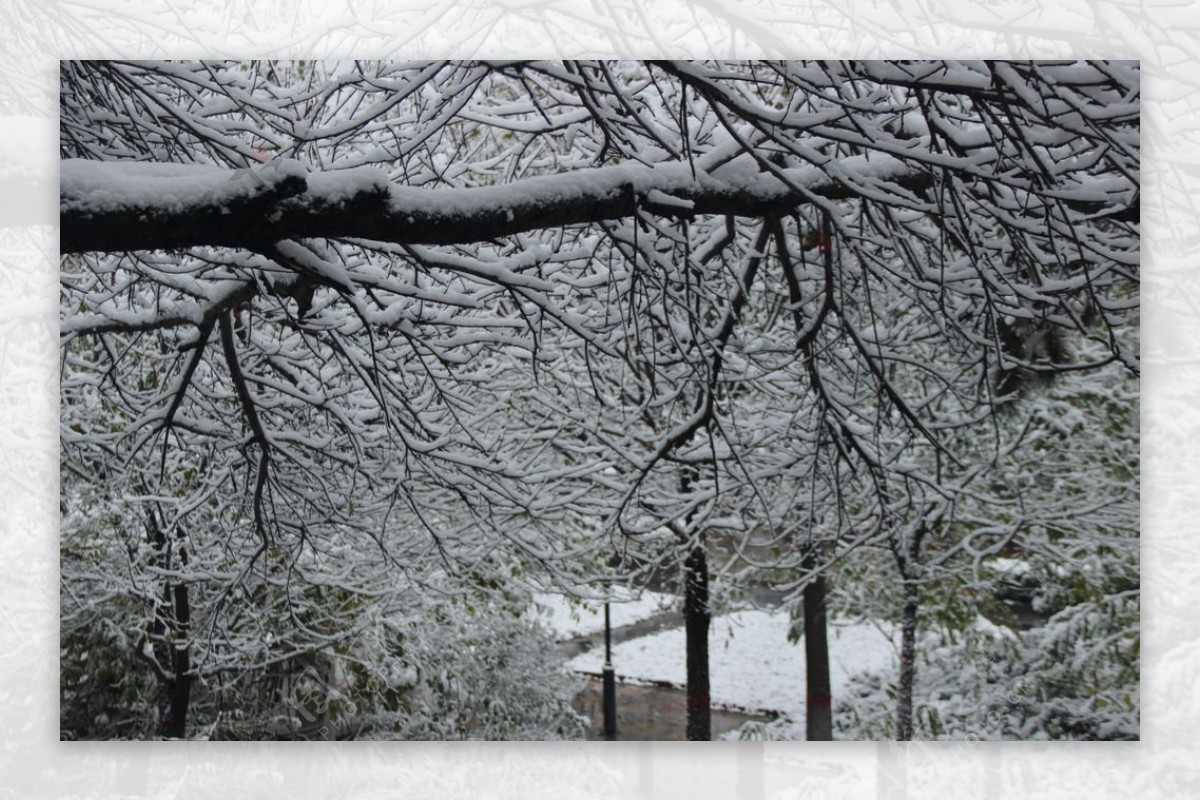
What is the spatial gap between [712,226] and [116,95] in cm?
146

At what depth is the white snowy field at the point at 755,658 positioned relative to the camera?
2414 mm

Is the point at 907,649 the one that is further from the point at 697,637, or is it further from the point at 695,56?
the point at 695,56

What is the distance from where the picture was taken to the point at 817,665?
2.41m

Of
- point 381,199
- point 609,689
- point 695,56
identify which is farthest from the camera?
point 609,689

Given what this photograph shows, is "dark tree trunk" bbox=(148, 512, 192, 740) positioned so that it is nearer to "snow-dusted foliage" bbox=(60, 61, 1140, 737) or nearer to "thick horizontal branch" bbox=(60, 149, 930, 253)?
"snow-dusted foliage" bbox=(60, 61, 1140, 737)

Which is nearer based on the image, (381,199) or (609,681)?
(381,199)

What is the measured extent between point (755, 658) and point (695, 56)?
4.78 ft

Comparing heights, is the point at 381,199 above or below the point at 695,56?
below

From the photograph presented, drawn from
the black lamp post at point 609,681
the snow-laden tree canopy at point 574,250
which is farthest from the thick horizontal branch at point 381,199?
the black lamp post at point 609,681

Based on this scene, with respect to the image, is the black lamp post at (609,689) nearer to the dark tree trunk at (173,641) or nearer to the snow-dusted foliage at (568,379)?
the snow-dusted foliage at (568,379)

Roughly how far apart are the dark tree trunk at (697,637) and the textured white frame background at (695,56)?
0.07 m

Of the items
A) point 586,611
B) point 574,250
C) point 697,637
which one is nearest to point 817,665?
point 697,637

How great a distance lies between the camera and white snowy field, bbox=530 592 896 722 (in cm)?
241

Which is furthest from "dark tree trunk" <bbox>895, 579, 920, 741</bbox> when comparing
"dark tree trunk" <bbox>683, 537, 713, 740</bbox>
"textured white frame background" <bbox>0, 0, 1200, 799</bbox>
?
"dark tree trunk" <bbox>683, 537, 713, 740</bbox>
